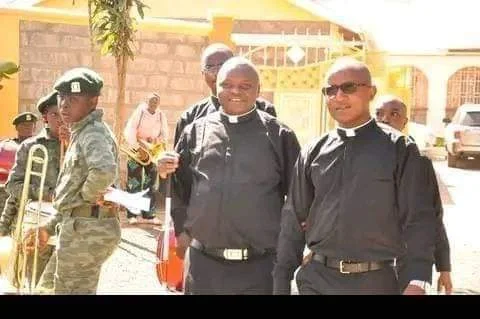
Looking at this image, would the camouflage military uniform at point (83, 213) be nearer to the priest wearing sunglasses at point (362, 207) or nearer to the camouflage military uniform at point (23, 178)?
the camouflage military uniform at point (23, 178)

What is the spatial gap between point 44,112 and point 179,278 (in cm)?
118

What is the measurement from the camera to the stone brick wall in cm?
1002

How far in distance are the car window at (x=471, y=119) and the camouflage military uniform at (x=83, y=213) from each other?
14277 millimetres

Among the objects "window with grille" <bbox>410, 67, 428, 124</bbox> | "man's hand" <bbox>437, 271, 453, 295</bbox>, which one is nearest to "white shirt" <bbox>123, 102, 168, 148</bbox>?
"man's hand" <bbox>437, 271, 453, 295</bbox>

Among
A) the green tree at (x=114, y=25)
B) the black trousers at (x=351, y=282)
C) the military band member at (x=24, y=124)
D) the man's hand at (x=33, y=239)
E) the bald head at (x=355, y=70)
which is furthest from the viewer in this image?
the green tree at (x=114, y=25)

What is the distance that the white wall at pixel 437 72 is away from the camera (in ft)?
79.2

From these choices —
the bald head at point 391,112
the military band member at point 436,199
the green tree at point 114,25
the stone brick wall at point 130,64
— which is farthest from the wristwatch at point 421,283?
the stone brick wall at point 130,64

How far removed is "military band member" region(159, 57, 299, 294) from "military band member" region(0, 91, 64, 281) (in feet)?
3.53

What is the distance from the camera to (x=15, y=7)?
988 centimetres

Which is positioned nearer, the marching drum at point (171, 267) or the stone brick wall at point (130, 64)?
the marching drum at point (171, 267)

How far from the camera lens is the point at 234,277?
3.70m

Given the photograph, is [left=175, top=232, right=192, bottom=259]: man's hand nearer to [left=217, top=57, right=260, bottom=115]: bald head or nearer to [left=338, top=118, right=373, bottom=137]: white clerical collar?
[left=217, top=57, right=260, bottom=115]: bald head

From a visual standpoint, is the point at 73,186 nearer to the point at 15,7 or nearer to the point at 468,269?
the point at 468,269

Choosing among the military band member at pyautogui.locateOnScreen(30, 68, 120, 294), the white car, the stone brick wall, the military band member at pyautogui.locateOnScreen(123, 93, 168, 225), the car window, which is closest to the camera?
the military band member at pyautogui.locateOnScreen(30, 68, 120, 294)
